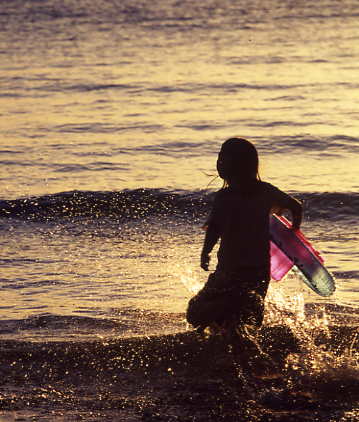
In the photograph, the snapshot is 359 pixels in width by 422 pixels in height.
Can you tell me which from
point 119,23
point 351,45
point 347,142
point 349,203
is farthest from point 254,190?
point 119,23

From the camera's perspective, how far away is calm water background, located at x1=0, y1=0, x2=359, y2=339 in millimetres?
7969

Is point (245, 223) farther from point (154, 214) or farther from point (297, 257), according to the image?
point (154, 214)

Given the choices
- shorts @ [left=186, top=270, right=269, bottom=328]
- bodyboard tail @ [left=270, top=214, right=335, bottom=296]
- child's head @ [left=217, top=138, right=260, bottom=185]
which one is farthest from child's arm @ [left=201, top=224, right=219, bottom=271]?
bodyboard tail @ [left=270, top=214, right=335, bottom=296]

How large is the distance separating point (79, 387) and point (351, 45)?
2182 cm

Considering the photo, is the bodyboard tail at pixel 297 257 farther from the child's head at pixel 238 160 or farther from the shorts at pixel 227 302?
the child's head at pixel 238 160

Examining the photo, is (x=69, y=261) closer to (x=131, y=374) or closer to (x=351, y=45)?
(x=131, y=374)

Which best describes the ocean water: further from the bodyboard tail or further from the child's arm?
the child's arm

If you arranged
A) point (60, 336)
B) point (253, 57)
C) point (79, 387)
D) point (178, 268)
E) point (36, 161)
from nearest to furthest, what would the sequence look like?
point (79, 387) < point (60, 336) < point (178, 268) < point (36, 161) < point (253, 57)

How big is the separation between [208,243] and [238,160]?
55cm

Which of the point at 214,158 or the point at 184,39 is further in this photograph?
the point at 184,39

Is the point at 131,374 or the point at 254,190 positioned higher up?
the point at 254,190

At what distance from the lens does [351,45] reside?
85.9ft

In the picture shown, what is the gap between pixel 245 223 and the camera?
19.5 feet

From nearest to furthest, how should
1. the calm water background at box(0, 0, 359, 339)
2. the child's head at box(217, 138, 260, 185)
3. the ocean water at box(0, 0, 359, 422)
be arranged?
the ocean water at box(0, 0, 359, 422), the child's head at box(217, 138, 260, 185), the calm water background at box(0, 0, 359, 339)
